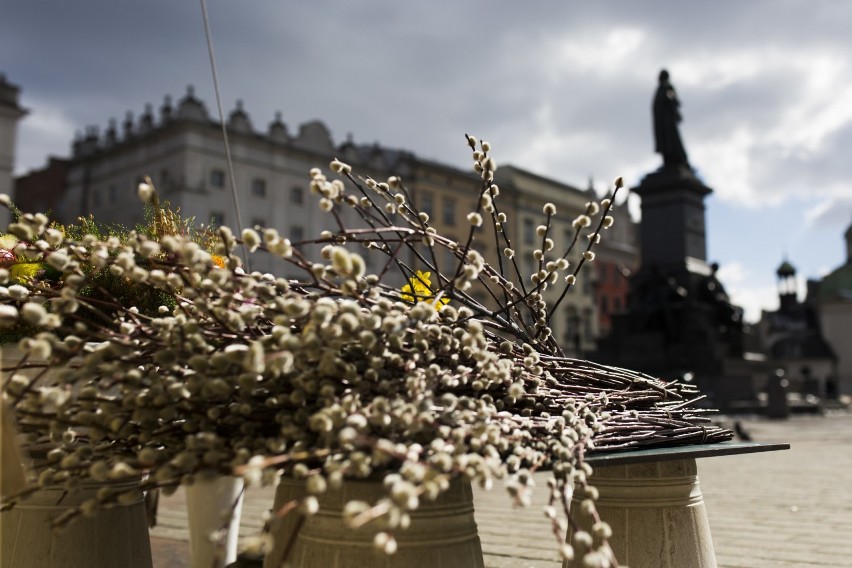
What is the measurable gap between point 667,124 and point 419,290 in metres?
19.7

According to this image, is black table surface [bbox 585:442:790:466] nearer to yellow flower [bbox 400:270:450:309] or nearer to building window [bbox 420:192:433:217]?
yellow flower [bbox 400:270:450:309]

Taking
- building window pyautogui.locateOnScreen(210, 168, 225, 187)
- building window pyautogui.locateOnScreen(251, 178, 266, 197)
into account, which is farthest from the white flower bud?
building window pyautogui.locateOnScreen(251, 178, 266, 197)

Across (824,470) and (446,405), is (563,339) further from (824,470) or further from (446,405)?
(446,405)

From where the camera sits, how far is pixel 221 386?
1354 mm

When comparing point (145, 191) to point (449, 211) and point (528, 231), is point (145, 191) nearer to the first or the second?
point (449, 211)

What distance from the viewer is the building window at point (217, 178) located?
113ft

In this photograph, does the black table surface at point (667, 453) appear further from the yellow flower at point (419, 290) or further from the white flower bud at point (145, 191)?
the white flower bud at point (145, 191)

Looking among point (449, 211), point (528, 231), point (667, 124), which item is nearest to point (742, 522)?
point (667, 124)

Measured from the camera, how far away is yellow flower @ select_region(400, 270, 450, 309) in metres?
1.95

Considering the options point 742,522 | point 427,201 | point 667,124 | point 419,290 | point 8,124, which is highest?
point 8,124

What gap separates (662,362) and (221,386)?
18.2 meters

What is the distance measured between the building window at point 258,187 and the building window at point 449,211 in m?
10.8

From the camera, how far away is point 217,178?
34.7 metres

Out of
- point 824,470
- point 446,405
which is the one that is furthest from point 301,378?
point 824,470
